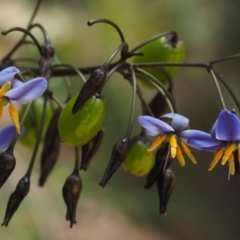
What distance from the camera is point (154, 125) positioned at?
0.52 metres

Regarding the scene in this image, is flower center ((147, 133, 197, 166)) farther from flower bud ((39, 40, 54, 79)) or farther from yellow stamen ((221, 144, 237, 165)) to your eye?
flower bud ((39, 40, 54, 79))

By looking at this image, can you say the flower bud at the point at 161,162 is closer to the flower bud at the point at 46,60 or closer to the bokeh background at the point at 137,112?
the flower bud at the point at 46,60

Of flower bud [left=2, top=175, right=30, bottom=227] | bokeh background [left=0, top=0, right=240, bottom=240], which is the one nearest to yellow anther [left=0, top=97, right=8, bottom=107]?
flower bud [left=2, top=175, right=30, bottom=227]

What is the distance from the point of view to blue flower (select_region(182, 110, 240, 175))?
49cm

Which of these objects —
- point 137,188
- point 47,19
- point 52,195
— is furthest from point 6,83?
point 137,188

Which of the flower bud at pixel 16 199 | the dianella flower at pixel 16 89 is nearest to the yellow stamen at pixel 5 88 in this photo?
the dianella flower at pixel 16 89

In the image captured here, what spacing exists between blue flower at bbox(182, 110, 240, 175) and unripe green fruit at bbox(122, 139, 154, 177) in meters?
0.15

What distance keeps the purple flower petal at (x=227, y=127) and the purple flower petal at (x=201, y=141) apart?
0.04 feet

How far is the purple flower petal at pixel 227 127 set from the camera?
49cm

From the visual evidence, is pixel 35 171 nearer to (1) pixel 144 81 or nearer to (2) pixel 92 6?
(2) pixel 92 6

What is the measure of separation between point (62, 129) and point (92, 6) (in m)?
1.32

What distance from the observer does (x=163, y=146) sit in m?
0.57

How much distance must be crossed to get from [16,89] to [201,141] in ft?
0.63

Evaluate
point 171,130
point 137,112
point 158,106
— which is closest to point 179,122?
point 171,130
